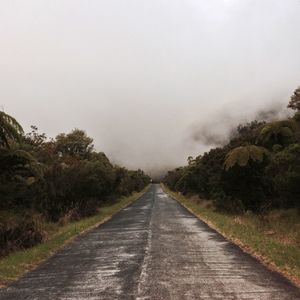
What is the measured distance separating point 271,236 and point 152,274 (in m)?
8.15

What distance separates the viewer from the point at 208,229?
21.0 m

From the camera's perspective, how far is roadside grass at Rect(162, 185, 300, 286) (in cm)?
1152

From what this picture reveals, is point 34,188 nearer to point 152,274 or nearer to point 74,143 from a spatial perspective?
point 152,274

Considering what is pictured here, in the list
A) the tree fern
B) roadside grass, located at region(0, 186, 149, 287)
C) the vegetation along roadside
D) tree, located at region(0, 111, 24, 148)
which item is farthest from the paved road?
the tree fern

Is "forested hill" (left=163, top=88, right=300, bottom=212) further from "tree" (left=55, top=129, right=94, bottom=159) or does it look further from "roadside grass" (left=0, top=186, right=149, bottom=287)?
"tree" (left=55, top=129, right=94, bottom=159)

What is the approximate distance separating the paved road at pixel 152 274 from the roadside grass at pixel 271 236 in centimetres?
43

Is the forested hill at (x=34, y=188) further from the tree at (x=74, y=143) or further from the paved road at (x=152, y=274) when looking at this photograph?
the tree at (x=74, y=143)

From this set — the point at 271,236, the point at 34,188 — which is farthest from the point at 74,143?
the point at 271,236

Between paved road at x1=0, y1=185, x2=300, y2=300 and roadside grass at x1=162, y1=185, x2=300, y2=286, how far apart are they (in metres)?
0.43

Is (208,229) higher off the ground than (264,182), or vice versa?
(264,182)

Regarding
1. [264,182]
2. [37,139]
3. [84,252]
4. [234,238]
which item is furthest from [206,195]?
[84,252]

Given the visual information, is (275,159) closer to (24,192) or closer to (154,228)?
(154,228)

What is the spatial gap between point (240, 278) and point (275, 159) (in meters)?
12.0

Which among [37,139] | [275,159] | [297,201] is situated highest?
[37,139]
